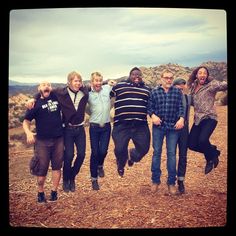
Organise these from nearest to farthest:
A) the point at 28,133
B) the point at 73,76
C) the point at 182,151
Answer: the point at 28,133, the point at 73,76, the point at 182,151

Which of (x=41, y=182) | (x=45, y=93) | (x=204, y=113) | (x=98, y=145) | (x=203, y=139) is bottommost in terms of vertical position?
(x=41, y=182)

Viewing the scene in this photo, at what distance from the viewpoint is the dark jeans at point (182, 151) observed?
664 centimetres

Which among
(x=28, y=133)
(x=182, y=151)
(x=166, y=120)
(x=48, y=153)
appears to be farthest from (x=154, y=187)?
(x=28, y=133)

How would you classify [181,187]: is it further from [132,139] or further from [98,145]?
[98,145]

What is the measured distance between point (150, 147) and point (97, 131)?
2.89 feet

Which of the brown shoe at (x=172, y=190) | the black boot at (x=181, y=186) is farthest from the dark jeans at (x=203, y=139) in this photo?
the brown shoe at (x=172, y=190)

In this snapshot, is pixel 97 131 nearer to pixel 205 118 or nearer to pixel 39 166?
pixel 39 166

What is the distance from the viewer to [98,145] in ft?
21.9

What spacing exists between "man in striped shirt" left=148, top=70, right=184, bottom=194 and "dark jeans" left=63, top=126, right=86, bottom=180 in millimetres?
1108

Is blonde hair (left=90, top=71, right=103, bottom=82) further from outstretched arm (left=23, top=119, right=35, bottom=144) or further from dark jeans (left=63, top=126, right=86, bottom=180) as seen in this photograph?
outstretched arm (left=23, top=119, right=35, bottom=144)

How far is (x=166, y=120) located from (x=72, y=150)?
1.53 meters

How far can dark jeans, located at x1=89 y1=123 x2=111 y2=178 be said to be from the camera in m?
6.62

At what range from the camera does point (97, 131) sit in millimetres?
6617

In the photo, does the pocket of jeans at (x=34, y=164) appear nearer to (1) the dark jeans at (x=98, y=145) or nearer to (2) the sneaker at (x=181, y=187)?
(1) the dark jeans at (x=98, y=145)
